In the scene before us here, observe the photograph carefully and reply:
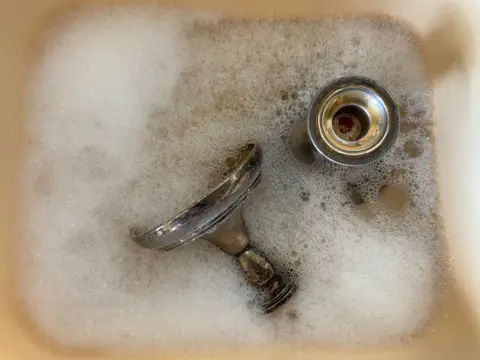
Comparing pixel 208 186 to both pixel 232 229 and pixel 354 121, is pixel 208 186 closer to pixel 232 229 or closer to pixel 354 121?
pixel 232 229

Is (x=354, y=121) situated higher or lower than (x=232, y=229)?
higher

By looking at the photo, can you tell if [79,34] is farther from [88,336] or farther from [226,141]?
[88,336]

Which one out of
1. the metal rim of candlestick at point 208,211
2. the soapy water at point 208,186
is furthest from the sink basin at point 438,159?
the metal rim of candlestick at point 208,211

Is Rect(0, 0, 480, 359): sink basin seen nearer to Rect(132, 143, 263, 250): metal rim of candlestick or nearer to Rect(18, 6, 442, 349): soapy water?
Rect(18, 6, 442, 349): soapy water

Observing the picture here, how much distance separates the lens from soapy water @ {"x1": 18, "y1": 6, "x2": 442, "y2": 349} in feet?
2.20

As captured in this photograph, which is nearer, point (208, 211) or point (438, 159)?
point (208, 211)

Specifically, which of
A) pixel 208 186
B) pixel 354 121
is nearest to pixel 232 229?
pixel 208 186

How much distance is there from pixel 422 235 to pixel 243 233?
22 cm

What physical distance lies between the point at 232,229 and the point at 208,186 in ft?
0.26

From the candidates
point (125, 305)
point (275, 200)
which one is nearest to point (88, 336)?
point (125, 305)

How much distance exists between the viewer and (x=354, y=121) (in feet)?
2.19

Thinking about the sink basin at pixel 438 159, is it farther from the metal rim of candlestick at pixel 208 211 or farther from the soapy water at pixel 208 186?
the metal rim of candlestick at pixel 208 211

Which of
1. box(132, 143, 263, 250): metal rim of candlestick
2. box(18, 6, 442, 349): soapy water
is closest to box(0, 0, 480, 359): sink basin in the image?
box(18, 6, 442, 349): soapy water

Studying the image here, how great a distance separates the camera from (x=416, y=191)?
69 centimetres
